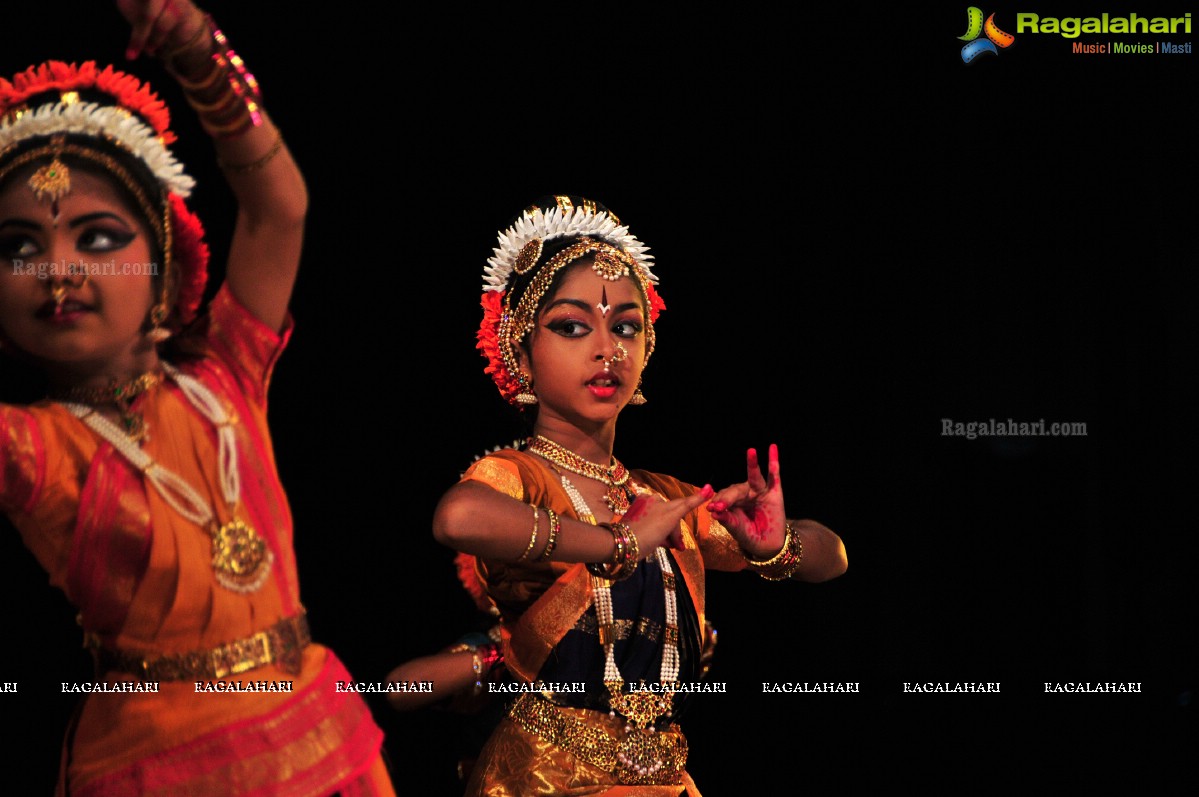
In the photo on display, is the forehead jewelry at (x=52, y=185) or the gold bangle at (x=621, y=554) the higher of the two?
the forehead jewelry at (x=52, y=185)

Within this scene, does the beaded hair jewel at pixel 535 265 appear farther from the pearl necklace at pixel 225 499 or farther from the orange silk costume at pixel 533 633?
the pearl necklace at pixel 225 499

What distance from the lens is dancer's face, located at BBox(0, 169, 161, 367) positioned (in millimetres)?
2332

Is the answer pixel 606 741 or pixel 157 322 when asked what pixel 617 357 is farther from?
pixel 157 322

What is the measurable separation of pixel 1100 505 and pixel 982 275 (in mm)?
673

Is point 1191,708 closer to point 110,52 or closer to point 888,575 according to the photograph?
point 888,575

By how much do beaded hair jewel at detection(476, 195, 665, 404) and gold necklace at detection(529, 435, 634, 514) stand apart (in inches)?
5.1

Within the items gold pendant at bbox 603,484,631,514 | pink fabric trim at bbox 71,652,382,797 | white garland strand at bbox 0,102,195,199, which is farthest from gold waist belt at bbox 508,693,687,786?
white garland strand at bbox 0,102,195,199

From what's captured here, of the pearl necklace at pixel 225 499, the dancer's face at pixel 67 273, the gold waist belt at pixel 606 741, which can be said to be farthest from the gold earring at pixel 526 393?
the dancer's face at pixel 67 273

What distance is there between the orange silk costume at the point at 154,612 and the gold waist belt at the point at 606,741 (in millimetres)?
558

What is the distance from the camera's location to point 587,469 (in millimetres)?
Result: 3090

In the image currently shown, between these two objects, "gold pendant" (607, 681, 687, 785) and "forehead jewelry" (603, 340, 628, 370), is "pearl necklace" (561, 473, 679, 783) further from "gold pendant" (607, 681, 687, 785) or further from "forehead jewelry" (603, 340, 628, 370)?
"forehead jewelry" (603, 340, 628, 370)

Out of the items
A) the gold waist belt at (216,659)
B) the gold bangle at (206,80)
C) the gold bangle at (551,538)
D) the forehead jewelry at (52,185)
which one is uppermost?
the gold bangle at (206,80)

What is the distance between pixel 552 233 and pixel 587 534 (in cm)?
73

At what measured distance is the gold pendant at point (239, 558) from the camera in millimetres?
2342
